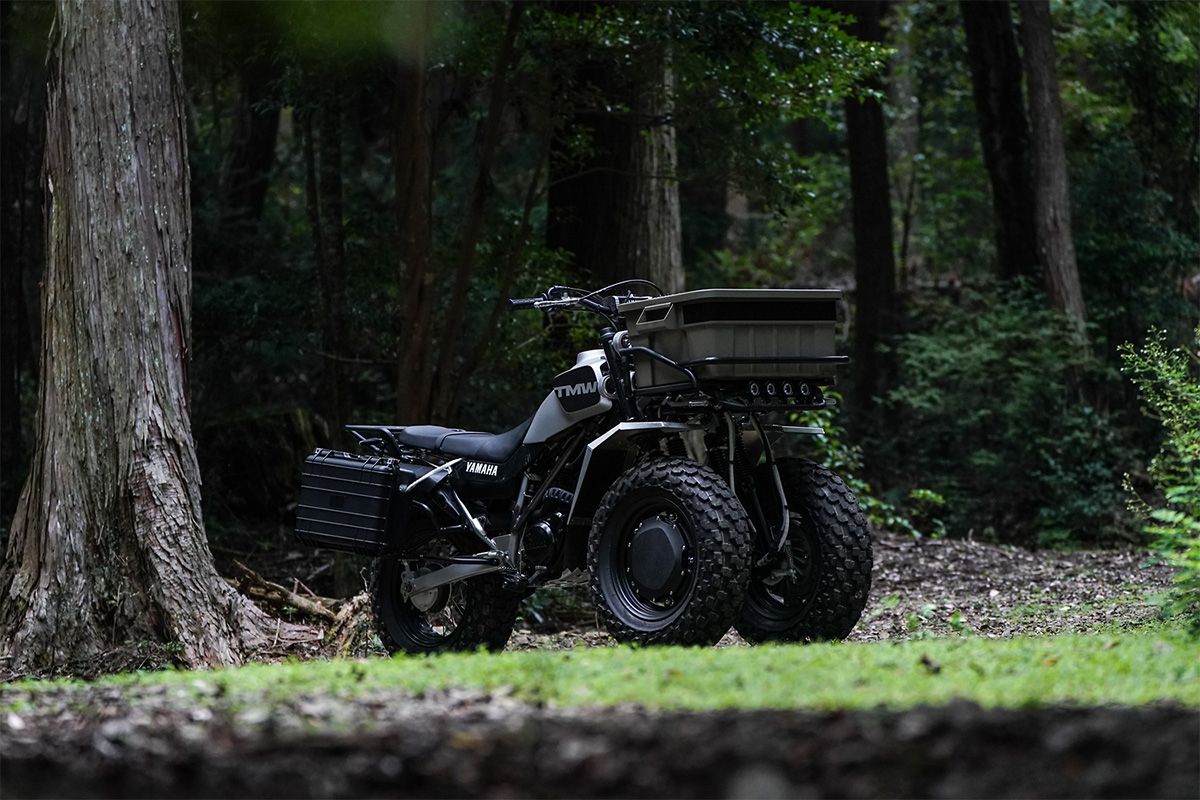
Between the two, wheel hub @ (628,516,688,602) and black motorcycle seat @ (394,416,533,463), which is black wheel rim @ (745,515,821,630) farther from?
black motorcycle seat @ (394,416,533,463)

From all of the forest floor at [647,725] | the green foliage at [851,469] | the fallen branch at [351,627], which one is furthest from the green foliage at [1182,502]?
the green foliage at [851,469]

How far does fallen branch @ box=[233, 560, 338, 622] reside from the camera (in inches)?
390

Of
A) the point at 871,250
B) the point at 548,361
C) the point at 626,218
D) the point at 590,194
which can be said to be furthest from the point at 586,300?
the point at 871,250

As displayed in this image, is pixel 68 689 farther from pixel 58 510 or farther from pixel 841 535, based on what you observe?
pixel 841 535

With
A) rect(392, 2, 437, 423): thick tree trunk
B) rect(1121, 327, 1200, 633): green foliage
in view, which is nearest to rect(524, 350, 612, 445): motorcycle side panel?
rect(1121, 327, 1200, 633): green foliage

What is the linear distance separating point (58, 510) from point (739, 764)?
5.75 m

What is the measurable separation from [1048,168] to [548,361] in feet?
27.8

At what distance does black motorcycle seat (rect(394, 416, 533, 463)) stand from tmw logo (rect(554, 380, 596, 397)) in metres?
0.33

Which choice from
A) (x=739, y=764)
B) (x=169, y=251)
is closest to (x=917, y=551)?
(x=169, y=251)

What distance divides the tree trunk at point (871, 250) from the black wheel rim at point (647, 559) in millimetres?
14246

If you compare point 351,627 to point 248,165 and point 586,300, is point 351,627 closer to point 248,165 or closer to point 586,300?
point 586,300

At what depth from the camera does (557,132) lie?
13875 millimetres

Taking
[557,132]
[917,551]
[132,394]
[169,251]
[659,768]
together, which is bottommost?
[917,551]

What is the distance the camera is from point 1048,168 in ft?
61.7
